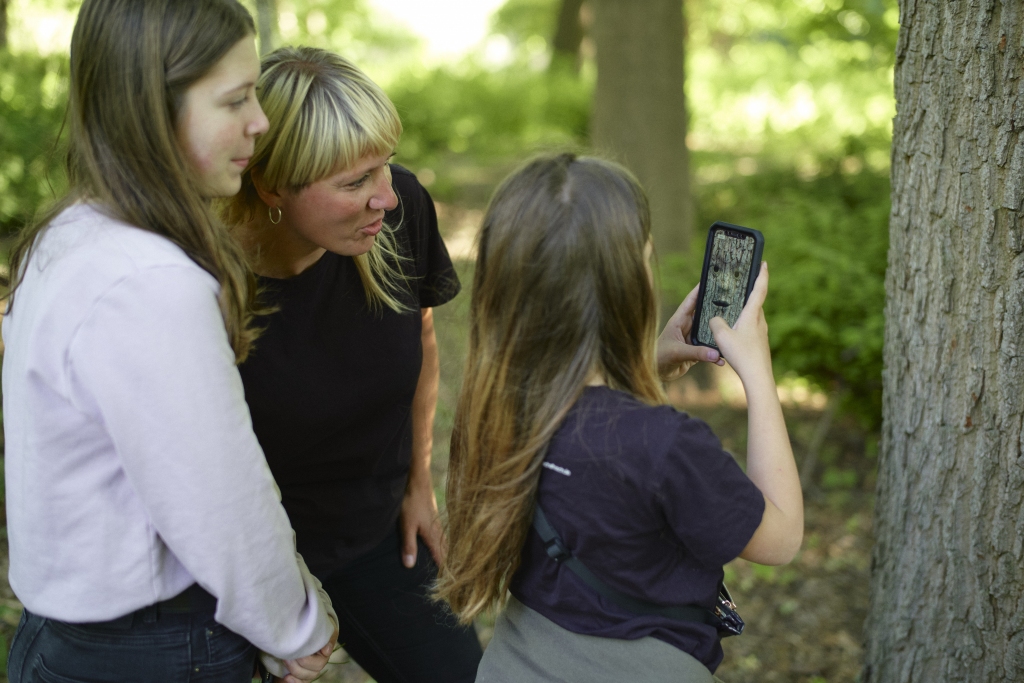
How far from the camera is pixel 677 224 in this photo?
6234mm

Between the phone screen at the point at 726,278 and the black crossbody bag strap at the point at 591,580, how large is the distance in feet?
1.79

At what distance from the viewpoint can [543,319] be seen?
4.88 ft

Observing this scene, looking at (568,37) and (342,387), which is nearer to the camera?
(342,387)

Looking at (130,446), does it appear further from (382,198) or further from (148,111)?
(382,198)

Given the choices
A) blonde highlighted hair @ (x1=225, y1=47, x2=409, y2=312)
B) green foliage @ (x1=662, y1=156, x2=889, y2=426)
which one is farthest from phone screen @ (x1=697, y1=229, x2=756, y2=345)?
green foliage @ (x1=662, y1=156, x2=889, y2=426)

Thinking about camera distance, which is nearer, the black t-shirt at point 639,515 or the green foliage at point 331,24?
the black t-shirt at point 639,515

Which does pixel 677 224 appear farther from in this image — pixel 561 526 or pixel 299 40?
pixel 299 40

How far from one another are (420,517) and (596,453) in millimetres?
1075

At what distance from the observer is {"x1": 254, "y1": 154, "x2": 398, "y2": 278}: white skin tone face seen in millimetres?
1830

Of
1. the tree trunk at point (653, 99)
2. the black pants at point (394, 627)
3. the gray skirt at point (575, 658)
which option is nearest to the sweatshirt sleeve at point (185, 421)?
the gray skirt at point (575, 658)

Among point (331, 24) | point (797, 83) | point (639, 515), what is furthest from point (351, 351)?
point (797, 83)

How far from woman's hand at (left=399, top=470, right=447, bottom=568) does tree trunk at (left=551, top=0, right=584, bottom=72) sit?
12.7 metres

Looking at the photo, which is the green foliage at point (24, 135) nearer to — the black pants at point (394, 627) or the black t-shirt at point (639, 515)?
the black pants at point (394, 627)

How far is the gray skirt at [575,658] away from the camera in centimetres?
148
